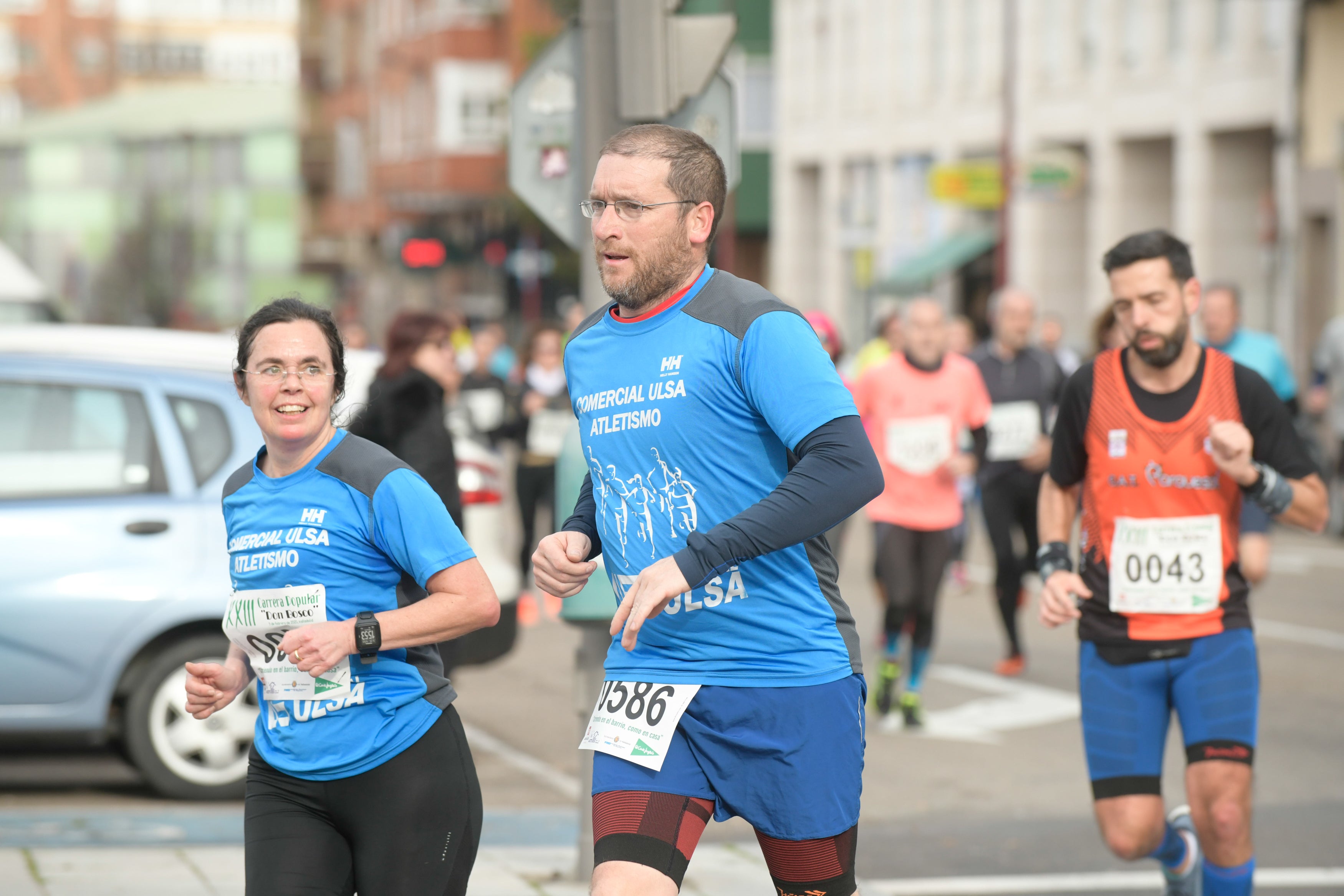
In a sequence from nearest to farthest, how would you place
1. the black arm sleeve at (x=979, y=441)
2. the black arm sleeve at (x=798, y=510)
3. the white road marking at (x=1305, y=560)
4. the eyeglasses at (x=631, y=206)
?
the black arm sleeve at (x=798, y=510) → the eyeglasses at (x=631, y=206) → the black arm sleeve at (x=979, y=441) → the white road marking at (x=1305, y=560)

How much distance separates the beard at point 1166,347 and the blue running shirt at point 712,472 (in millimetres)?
1844

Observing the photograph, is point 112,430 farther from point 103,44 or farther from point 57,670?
point 103,44

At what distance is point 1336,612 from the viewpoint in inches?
524

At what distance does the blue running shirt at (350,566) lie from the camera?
396 centimetres

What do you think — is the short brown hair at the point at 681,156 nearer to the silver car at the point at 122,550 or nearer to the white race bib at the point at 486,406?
the silver car at the point at 122,550

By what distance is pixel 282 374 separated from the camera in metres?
4.05

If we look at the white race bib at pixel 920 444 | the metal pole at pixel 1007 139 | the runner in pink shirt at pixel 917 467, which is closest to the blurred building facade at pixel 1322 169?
the metal pole at pixel 1007 139

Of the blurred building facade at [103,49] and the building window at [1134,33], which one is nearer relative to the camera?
the building window at [1134,33]

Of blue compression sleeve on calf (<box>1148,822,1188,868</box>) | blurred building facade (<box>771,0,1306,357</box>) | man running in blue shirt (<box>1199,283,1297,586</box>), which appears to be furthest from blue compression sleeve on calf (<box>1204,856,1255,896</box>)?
blurred building facade (<box>771,0,1306,357</box>)

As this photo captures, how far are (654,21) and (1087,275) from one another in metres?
28.2

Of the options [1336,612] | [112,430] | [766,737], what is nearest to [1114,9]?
[1336,612]

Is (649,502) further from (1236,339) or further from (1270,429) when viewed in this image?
(1236,339)

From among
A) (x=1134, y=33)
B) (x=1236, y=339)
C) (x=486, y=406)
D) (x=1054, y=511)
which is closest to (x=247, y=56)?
(x=1134, y=33)

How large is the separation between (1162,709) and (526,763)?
13.1 feet
